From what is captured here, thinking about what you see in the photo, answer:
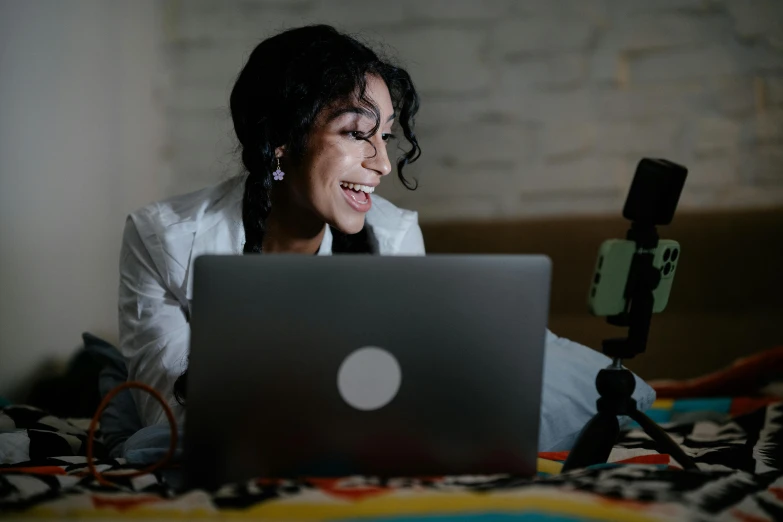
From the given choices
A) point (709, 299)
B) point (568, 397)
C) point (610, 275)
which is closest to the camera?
point (610, 275)

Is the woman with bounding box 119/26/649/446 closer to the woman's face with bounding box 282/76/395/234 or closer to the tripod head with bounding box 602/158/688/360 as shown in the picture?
the woman's face with bounding box 282/76/395/234

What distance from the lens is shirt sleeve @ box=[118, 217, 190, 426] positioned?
135 centimetres

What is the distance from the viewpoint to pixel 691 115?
2.19 m

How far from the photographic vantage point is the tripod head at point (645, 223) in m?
0.95

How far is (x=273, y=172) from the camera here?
153cm

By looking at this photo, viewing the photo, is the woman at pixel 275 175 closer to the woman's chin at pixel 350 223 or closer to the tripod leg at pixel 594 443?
the woman's chin at pixel 350 223

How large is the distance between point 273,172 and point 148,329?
1.25ft

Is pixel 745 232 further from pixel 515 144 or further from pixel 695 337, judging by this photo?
pixel 515 144

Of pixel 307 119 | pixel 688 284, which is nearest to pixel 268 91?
pixel 307 119

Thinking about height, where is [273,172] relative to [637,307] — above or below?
above

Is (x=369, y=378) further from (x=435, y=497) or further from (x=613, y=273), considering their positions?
(x=613, y=273)

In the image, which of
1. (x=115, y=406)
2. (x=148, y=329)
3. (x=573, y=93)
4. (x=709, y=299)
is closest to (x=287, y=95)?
(x=148, y=329)

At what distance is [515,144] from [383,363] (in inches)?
61.0

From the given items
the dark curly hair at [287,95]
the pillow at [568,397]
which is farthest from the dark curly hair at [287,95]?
the pillow at [568,397]
